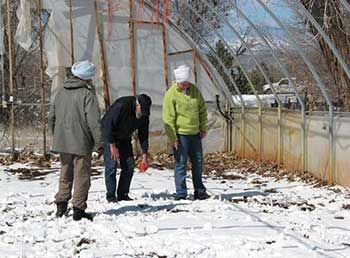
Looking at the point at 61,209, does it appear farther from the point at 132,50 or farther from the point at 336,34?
the point at 132,50

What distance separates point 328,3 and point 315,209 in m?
3.53

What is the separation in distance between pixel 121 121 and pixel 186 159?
0.91m

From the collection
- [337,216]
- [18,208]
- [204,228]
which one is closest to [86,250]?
[204,228]

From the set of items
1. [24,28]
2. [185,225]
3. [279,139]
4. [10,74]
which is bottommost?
[185,225]

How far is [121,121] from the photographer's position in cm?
610

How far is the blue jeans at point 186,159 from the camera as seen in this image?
6.52 meters

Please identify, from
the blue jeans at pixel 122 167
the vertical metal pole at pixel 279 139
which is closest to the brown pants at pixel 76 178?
the blue jeans at pixel 122 167

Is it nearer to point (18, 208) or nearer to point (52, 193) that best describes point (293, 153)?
point (52, 193)

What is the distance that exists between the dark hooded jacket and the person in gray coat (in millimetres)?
713

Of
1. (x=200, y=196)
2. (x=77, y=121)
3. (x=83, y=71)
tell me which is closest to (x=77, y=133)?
(x=77, y=121)

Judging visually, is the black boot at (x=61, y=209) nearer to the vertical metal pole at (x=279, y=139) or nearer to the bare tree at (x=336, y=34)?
the bare tree at (x=336, y=34)

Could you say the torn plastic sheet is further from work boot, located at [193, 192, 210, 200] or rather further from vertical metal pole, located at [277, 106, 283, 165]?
work boot, located at [193, 192, 210, 200]

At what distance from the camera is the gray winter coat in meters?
5.23

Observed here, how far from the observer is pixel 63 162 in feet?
17.7
